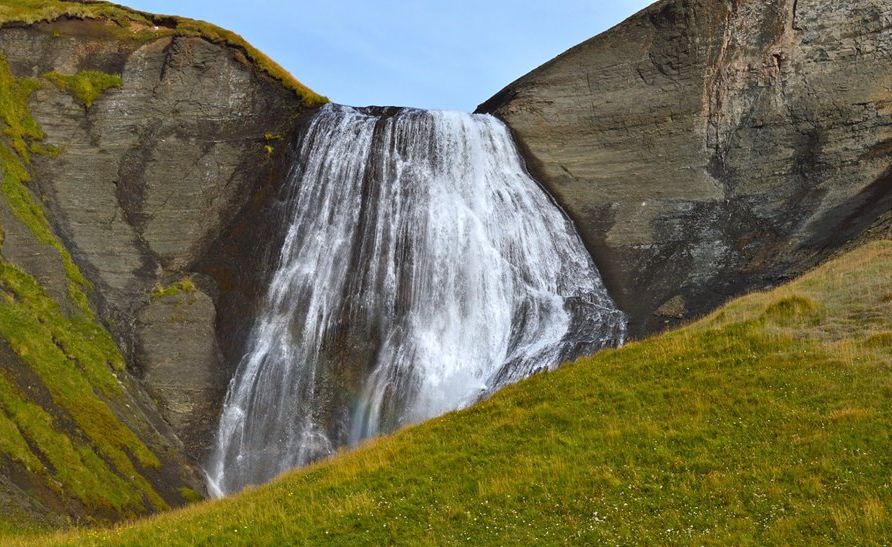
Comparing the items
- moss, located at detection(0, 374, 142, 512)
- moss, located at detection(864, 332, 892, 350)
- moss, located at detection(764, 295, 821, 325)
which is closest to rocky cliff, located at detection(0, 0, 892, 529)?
moss, located at detection(0, 374, 142, 512)

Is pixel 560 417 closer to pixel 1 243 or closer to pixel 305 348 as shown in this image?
pixel 305 348

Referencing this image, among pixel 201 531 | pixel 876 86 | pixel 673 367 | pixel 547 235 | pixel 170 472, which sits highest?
pixel 876 86

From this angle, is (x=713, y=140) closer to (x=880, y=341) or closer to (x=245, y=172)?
(x=245, y=172)

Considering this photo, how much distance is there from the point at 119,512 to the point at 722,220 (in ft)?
89.5

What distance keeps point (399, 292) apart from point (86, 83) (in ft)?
71.9

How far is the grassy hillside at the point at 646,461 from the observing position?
11414 millimetres

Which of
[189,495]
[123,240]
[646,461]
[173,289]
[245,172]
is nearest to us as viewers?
[646,461]

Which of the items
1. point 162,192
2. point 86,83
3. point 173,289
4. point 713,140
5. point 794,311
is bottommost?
point 794,311

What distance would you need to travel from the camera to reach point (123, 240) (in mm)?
37094

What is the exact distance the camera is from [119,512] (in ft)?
71.4

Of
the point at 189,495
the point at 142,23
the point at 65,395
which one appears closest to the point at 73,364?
the point at 65,395

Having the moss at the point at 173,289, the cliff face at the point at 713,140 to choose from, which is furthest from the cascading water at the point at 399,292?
the moss at the point at 173,289

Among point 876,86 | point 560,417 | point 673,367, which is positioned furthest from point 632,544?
point 876,86

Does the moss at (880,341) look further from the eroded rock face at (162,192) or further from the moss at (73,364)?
the eroded rock face at (162,192)
